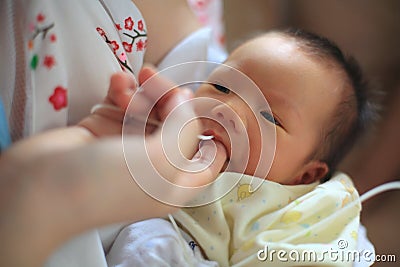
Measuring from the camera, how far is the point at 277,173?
27.8 inches

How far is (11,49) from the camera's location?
1.88 ft

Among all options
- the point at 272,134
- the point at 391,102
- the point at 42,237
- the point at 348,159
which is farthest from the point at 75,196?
the point at 391,102

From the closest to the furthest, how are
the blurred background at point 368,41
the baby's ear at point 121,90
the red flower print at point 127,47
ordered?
the baby's ear at point 121,90 → the red flower print at point 127,47 → the blurred background at point 368,41

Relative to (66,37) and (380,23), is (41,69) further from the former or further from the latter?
(380,23)

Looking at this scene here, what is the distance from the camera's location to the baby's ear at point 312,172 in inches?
29.2

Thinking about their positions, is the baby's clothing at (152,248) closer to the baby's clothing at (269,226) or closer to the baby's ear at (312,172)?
the baby's clothing at (269,226)

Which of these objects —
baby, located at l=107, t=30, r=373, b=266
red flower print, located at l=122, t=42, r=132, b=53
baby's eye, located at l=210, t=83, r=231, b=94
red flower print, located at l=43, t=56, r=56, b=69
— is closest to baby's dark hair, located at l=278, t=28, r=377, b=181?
baby, located at l=107, t=30, r=373, b=266

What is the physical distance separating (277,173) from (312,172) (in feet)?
0.25

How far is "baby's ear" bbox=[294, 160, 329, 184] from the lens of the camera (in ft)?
2.43

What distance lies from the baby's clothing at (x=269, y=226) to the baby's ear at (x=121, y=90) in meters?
0.16

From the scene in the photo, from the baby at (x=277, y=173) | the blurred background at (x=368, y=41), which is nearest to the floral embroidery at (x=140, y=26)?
the baby at (x=277, y=173)

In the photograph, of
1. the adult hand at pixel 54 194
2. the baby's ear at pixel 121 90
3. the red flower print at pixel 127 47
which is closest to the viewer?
the adult hand at pixel 54 194

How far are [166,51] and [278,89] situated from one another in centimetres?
19

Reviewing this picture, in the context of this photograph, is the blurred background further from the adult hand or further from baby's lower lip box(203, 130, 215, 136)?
the adult hand
